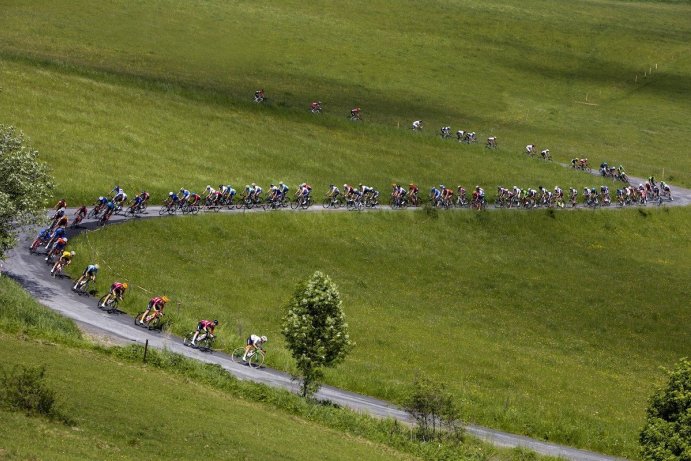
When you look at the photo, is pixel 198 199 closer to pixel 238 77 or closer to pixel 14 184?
pixel 14 184

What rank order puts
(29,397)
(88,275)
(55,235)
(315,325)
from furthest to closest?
1. (55,235)
2. (88,275)
3. (315,325)
4. (29,397)

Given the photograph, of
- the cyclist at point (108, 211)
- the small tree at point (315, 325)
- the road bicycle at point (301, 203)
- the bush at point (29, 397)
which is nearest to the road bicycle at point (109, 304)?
the small tree at point (315, 325)

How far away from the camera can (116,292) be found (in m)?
55.7

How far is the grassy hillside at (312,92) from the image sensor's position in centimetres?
9706

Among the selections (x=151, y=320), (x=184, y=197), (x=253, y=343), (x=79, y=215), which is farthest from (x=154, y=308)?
(x=184, y=197)

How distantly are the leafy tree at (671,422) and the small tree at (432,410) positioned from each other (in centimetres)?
806

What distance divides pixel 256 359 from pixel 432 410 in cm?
1143

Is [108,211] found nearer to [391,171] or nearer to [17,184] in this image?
[17,184]

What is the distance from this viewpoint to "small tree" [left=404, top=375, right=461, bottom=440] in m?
45.2

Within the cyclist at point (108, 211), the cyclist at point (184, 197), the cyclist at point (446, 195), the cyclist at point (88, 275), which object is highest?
the cyclist at point (446, 195)

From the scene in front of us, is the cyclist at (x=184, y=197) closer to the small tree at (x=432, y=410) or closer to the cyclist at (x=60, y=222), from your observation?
the cyclist at (x=60, y=222)

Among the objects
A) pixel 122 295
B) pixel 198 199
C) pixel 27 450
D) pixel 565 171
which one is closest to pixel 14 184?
pixel 122 295

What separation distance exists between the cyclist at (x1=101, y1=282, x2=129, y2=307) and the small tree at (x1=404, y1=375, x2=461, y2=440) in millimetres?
17546

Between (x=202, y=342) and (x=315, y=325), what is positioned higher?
(x=315, y=325)
